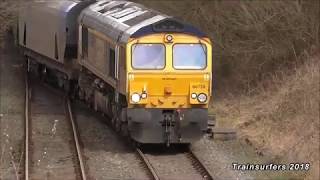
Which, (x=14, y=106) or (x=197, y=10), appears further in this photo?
(x=197, y=10)

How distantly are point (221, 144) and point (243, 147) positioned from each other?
58cm

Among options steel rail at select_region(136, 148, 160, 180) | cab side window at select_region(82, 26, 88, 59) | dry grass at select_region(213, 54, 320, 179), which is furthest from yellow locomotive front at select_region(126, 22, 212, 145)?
cab side window at select_region(82, 26, 88, 59)

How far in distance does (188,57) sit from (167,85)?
2.56 feet

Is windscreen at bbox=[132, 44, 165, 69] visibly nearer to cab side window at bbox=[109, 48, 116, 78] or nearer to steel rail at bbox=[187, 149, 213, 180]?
cab side window at bbox=[109, 48, 116, 78]

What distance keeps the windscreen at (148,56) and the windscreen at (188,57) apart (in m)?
0.30

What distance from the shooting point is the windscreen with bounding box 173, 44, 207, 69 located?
16.4 metres

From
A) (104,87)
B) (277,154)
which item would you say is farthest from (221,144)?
(104,87)

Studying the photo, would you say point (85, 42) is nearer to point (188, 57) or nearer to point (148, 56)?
point (148, 56)

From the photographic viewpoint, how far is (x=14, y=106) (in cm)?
2306

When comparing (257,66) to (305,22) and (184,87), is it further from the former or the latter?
(184,87)

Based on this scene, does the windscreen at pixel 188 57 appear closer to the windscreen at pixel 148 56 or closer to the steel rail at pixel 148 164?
the windscreen at pixel 148 56

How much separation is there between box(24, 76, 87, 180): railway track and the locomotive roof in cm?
267

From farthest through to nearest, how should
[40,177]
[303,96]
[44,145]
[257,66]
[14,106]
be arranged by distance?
[257,66], [14,106], [303,96], [44,145], [40,177]

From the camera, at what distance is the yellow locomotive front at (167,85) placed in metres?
16.1
